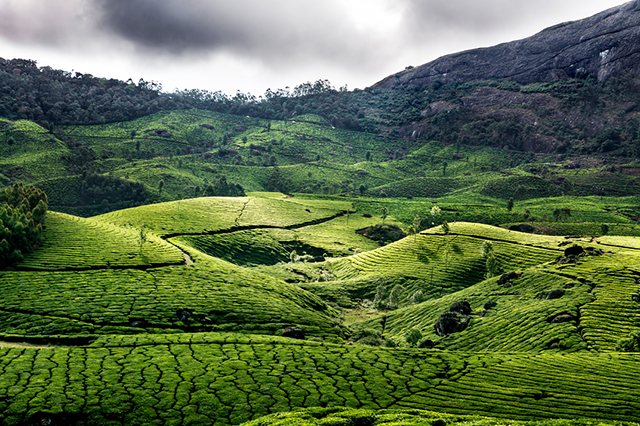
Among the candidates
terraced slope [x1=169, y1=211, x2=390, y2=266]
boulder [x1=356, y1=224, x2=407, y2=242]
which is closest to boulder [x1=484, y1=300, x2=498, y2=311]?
terraced slope [x1=169, y1=211, x2=390, y2=266]

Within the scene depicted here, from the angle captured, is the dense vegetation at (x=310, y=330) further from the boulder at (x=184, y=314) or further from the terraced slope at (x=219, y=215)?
the terraced slope at (x=219, y=215)

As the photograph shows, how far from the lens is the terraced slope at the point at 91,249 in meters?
66.9

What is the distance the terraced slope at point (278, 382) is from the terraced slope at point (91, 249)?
29938 millimetres

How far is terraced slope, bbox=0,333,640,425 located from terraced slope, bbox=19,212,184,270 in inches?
1179

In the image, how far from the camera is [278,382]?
1396 inches

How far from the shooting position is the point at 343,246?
13112cm

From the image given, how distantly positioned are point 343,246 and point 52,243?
3165 inches

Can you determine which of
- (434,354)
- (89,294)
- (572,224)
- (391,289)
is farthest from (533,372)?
(572,224)

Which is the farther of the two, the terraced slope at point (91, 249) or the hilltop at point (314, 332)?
the terraced slope at point (91, 249)

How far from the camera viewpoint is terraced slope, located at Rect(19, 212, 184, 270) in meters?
66.9

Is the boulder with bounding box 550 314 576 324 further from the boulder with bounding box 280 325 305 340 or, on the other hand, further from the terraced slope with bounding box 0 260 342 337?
the boulder with bounding box 280 325 305 340

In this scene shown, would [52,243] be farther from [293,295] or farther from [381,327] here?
[381,327]

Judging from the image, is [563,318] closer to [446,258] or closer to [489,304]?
[489,304]

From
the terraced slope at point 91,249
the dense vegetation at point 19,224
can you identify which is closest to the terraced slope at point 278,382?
the terraced slope at point 91,249
